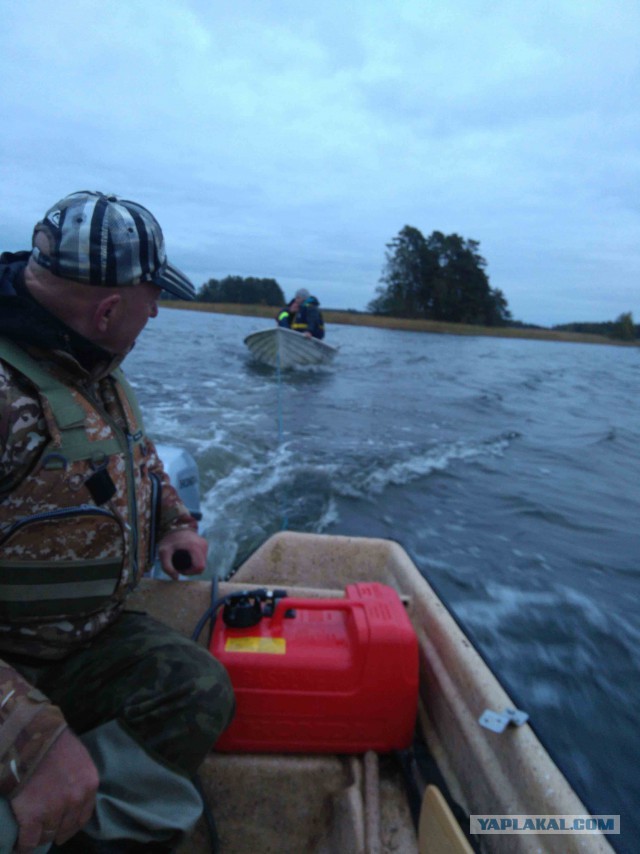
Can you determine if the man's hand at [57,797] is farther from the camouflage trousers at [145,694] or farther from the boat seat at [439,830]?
the boat seat at [439,830]

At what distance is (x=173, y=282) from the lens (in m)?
1.54

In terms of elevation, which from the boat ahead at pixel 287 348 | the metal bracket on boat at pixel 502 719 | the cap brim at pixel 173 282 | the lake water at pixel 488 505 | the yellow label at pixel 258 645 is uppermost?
the cap brim at pixel 173 282

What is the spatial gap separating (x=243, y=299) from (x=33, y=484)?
47.7 m

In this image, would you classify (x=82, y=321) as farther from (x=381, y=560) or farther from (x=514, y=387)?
(x=514, y=387)

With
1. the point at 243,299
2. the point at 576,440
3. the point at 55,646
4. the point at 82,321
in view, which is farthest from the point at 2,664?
the point at 243,299

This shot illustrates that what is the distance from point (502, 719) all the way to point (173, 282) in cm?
136

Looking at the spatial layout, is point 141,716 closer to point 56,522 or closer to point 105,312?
point 56,522

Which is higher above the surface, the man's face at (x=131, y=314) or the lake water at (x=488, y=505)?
the man's face at (x=131, y=314)

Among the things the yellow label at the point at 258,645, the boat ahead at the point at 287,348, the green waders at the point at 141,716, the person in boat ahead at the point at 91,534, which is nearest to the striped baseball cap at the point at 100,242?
the person in boat ahead at the point at 91,534

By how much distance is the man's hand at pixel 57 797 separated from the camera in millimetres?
1026

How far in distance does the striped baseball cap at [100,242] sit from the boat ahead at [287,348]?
39.8ft

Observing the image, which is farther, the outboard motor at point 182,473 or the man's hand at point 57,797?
the outboard motor at point 182,473

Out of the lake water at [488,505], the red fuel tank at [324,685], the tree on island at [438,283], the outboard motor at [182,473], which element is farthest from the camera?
the tree on island at [438,283]

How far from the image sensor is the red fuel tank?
1.70 meters
